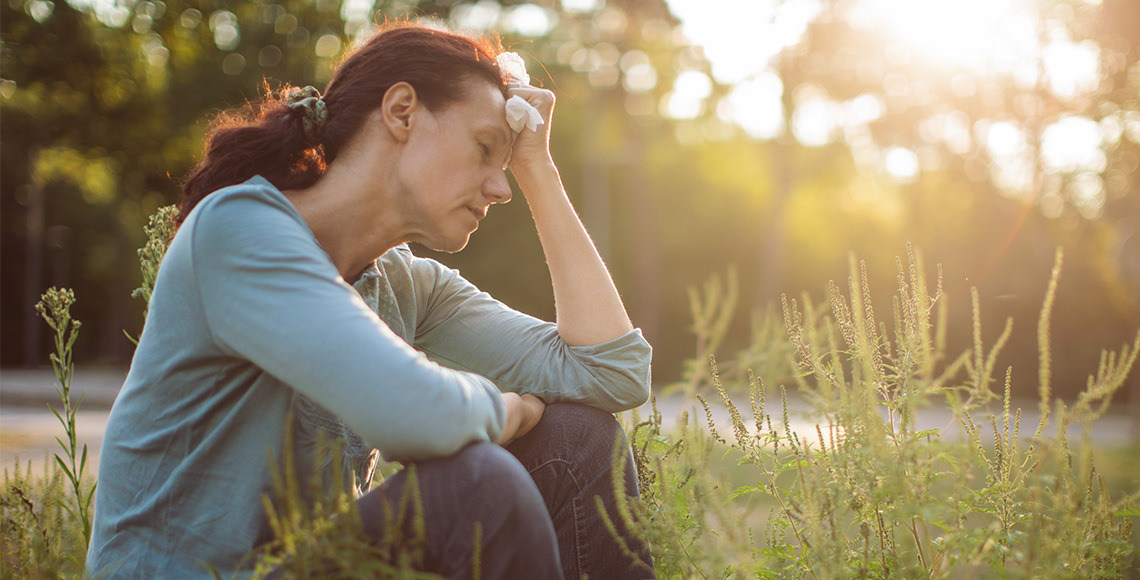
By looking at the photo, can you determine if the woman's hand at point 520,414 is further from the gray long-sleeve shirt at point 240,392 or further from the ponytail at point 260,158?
the ponytail at point 260,158

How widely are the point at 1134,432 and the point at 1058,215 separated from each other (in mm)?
12114

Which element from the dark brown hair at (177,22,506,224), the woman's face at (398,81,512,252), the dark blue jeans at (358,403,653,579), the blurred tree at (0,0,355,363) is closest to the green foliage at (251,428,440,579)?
the dark blue jeans at (358,403,653,579)

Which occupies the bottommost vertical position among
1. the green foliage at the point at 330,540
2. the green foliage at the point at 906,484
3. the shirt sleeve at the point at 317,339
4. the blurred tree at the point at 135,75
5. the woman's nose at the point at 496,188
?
the green foliage at the point at 906,484

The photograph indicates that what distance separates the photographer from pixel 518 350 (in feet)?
8.79

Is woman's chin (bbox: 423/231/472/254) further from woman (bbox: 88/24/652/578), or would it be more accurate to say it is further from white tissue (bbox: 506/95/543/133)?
white tissue (bbox: 506/95/543/133)

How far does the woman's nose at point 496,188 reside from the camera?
2.45 m

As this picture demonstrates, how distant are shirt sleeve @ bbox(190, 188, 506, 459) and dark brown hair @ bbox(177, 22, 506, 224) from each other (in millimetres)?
401

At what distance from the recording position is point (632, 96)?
23516mm

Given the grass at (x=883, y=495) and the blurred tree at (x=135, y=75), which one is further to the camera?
the blurred tree at (x=135, y=75)

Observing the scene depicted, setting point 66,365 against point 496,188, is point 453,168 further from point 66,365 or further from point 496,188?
point 66,365

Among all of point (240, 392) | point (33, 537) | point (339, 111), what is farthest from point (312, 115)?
point (33, 537)

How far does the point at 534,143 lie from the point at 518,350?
594mm

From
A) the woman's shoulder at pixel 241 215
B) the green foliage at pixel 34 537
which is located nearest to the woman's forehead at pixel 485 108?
the woman's shoulder at pixel 241 215

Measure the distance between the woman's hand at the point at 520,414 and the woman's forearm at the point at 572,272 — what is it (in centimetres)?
29
